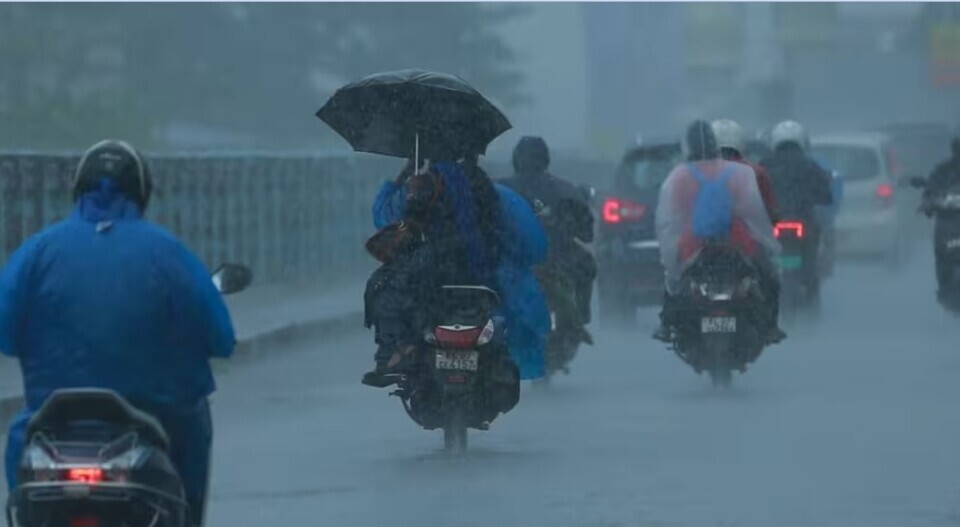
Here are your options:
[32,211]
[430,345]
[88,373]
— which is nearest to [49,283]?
[88,373]

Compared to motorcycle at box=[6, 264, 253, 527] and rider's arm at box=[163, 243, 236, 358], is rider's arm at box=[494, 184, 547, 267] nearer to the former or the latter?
rider's arm at box=[163, 243, 236, 358]

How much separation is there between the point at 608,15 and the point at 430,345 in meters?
62.8

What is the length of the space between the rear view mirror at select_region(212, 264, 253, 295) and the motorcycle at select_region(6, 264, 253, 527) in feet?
3.13

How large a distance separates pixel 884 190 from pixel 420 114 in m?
17.1

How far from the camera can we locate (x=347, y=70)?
7225 centimetres

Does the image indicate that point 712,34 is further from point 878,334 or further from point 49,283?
point 49,283

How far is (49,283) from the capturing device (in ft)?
22.8

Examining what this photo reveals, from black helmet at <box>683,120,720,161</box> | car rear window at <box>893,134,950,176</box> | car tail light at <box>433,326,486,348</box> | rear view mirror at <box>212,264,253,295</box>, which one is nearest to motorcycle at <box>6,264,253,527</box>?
rear view mirror at <box>212,264,253,295</box>

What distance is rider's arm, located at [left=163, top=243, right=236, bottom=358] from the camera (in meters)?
7.03

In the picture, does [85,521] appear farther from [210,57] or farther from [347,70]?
[347,70]

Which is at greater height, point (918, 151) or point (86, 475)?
point (86, 475)

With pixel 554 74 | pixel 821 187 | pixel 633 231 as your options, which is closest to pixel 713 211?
pixel 821 187

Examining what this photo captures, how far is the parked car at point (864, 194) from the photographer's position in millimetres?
28750

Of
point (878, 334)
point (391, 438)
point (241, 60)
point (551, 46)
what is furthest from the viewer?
point (551, 46)
